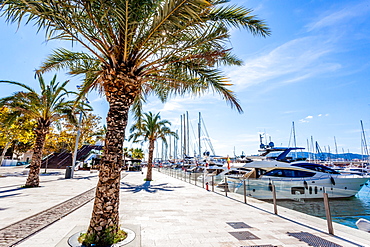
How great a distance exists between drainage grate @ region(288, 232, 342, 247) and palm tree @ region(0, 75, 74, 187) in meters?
13.5

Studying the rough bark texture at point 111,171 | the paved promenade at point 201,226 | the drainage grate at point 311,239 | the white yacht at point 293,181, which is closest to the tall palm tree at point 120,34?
the rough bark texture at point 111,171

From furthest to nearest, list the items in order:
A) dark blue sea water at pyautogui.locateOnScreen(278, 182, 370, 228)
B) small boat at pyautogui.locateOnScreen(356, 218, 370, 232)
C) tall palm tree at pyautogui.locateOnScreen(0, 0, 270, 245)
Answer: dark blue sea water at pyautogui.locateOnScreen(278, 182, 370, 228) → small boat at pyautogui.locateOnScreen(356, 218, 370, 232) → tall palm tree at pyautogui.locateOnScreen(0, 0, 270, 245)

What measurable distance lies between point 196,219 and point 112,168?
362 cm

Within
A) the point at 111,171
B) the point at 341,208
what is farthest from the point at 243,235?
the point at 341,208

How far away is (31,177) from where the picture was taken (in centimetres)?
1317

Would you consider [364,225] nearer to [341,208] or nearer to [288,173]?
[341,208]

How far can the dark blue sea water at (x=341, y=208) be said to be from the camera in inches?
A: 294

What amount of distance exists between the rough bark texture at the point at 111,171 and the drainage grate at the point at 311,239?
4.62 metres

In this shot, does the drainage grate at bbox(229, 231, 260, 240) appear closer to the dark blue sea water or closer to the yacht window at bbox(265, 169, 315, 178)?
the dark blue sea water

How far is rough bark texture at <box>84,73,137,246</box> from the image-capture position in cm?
442

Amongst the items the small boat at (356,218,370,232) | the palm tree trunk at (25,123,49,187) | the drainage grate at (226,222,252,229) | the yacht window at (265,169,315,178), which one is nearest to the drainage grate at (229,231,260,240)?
the drainage grate at (226,222,252,229)

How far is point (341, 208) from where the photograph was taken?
36.4 ft

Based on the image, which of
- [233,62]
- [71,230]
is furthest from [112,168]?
[233,62]

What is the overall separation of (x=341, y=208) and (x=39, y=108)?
64.6ft
